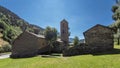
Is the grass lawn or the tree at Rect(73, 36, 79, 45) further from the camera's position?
the tree at Rect(73, 36, 79, 45)

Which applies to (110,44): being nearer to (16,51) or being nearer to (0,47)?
A: (16,51)

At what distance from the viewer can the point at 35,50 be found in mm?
45188

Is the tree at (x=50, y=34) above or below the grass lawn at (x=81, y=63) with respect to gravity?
above

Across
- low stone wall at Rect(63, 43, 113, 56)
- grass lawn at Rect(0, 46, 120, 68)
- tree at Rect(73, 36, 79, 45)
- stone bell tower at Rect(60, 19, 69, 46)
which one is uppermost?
stone bell tower at Rect(60, 19, 69, 46)

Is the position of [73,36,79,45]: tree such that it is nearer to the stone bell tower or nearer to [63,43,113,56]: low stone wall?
the stone bell tower

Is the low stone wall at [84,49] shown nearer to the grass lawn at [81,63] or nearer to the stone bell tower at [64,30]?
the grass lawn at [81,63]

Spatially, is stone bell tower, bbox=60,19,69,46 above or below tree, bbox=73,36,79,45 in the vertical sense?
above

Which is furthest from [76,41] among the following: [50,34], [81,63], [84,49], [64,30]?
[81,63]

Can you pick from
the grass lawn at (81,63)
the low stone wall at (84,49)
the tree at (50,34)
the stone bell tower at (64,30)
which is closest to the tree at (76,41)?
A: the stone bell tower at (64,30)

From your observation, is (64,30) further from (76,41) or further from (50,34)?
(50,34)

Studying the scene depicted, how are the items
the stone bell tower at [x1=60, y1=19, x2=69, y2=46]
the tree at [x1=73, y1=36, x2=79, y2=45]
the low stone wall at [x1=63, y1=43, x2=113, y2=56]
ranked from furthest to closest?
the tree at [x1=73, y1=36, x2=79, y2=45] → the stone bell tower at [x1=60, y1=19, x2=69, y2=46] → the low stone wall at [x1=63, y1=43, x2=113, y2=56]

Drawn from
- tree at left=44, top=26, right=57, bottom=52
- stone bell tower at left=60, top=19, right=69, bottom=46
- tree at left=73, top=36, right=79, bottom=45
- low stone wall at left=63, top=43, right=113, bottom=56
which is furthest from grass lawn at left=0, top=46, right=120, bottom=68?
tree at left=73, top=36, right=79, bottom=45

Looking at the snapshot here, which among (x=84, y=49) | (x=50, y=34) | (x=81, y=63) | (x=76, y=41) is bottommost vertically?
(x=81, y=63)

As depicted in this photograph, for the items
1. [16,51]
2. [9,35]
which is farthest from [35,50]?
[9,35]
